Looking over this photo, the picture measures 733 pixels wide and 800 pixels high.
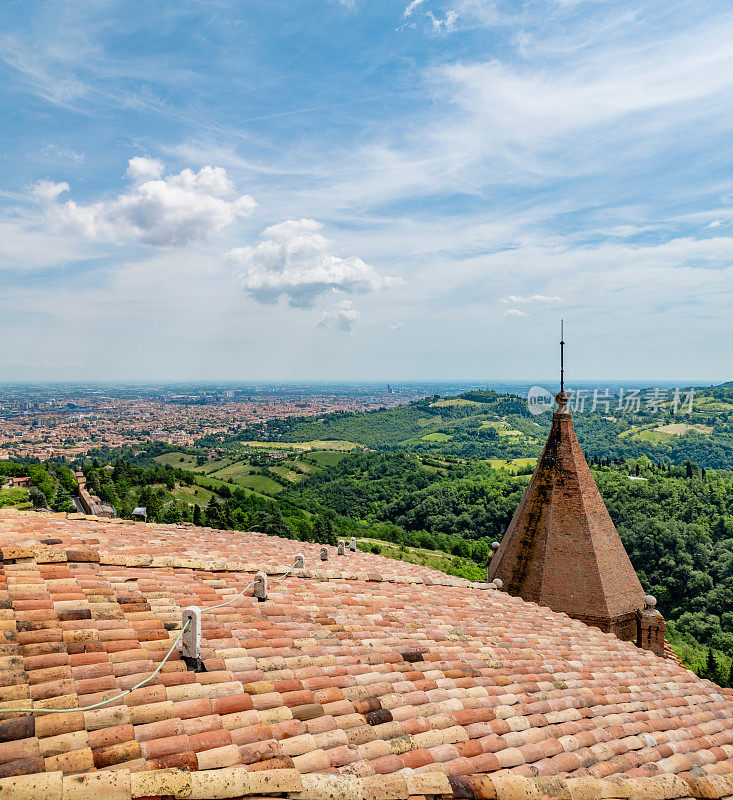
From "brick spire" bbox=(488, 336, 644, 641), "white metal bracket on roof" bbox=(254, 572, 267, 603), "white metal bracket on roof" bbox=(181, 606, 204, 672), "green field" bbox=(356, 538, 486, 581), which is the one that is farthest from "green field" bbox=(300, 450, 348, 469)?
"white metal bracket on roof" bbox=(181, 606, 204, 672)

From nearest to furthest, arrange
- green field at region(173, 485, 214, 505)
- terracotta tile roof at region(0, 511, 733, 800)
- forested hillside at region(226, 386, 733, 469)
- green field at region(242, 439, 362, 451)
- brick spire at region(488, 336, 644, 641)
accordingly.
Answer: terracotta tile roof at region(0, 511, 733, 800) < brick spire at region(488, 336, 644, 641) < green field at region(173, 485, 214, 505) < forested hillside at region(226, 386, 733, 469) < green field at region(242, 439, 362, 451)

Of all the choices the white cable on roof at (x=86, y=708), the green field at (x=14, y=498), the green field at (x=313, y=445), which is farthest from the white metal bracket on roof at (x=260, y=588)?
the green field at (x=313, y=445)

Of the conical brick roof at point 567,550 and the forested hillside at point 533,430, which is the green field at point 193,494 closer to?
the conical brick roof at point 567,550

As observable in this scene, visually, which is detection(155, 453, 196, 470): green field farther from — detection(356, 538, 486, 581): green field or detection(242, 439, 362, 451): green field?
detection(356, 538, 486, 581): green field

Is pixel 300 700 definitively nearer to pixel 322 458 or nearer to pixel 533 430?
pixel 322 458

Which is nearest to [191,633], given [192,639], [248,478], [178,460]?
[192,639]

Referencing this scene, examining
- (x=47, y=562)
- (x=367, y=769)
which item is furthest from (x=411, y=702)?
(x=47, y=562)
